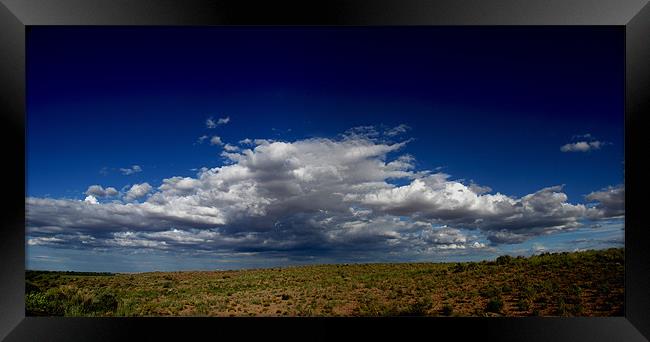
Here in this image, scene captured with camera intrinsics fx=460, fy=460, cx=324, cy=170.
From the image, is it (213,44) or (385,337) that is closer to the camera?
(385,337)

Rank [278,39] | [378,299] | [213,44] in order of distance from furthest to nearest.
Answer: [378,299]
[213,44]
[278,39]

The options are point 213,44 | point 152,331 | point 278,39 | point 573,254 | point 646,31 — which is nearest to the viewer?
point 646,31

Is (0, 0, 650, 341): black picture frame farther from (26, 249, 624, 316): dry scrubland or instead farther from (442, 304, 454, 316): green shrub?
(442, 304, 454, 316): green shrub

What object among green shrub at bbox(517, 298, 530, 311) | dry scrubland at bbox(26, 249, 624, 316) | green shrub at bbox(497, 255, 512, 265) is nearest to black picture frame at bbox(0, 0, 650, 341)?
dry scrubland at bbox(26, 249, 624, 316)

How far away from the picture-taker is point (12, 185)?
388 centimetres

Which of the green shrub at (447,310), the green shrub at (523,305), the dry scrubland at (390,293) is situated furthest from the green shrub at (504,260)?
the green shrub at (447,310)

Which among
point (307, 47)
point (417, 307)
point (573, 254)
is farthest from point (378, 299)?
point (573, 254)

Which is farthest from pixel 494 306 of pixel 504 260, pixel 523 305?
pixel 504 260

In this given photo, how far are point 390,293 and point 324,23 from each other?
9.36 meters

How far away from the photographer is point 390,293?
11852 mm

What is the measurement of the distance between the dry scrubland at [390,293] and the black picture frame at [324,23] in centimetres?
514

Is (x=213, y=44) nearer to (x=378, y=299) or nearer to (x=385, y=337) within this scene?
(x=385, y=337)

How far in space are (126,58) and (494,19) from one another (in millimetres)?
5944

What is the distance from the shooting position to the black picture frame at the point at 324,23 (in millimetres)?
3654
